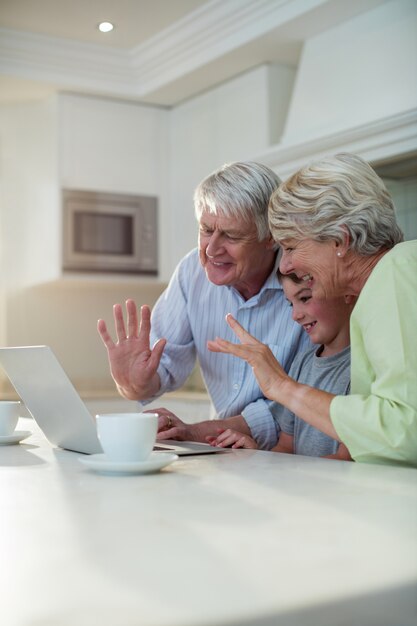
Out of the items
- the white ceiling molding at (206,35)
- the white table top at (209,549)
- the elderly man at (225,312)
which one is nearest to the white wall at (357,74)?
the white ceiling molding at (206,35)

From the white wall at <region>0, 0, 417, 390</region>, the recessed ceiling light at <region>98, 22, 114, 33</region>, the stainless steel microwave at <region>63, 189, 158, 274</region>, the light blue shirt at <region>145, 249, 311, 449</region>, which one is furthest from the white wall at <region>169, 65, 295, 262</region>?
the light blue shirt at <region>145, 249, 311, 449</region>

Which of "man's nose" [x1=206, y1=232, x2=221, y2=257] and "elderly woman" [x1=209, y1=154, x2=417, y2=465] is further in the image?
"man's nose" [x1=206, y1=232, x2=221, y2=257]

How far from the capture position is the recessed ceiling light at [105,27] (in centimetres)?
364

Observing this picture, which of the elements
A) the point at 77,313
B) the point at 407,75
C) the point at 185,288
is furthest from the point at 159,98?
the point at 185,288

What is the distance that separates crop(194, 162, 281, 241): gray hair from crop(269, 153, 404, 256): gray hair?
0.43 m

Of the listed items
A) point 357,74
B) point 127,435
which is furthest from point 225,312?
point 357,74

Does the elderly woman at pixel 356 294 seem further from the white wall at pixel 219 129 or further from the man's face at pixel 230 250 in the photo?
the white wall at pixel 219 129

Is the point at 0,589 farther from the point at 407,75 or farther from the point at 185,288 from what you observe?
the point at 407,75

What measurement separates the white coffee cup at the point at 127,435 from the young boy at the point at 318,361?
482 mm

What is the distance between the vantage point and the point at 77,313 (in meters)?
4.62

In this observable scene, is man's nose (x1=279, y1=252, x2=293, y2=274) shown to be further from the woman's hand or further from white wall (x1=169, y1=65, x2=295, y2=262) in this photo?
white wall (x1=169, y1=65, x2=295, y2=262)

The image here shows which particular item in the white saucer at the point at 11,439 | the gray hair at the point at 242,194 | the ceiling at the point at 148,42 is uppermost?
the ceiling at the point at 148,42

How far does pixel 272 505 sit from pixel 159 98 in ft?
12.0

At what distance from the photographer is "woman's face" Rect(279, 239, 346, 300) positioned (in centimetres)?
155
